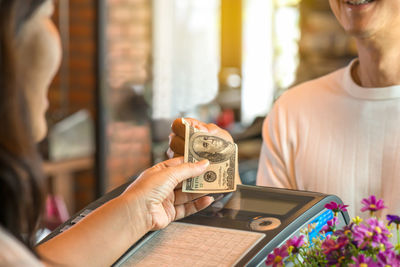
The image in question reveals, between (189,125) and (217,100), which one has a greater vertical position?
(189,125)

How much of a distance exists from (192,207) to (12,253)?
0.55 m

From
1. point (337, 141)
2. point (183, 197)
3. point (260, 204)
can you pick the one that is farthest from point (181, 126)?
point (337, 141)

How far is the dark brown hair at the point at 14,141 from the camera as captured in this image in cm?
81

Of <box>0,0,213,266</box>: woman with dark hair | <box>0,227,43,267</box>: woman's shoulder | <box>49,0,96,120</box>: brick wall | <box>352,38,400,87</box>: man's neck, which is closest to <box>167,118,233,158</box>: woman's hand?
<box>0,0,213,266</box>: woman with dark hair

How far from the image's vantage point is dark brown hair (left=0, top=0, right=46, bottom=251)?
81 centimetres

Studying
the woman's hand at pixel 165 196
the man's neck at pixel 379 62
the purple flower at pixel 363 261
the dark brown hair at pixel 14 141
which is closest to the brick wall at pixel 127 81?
the man's neck at pixel 379 62

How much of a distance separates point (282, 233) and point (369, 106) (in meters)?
0.69

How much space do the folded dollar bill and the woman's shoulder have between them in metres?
0.52

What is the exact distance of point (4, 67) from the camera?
0.81m

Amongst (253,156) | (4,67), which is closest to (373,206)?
(4,67)

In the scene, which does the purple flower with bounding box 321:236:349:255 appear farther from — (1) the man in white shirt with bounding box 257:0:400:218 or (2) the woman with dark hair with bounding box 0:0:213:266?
(1) the man in white shirt with bounding box 257:0:400:218

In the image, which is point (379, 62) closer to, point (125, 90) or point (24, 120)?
point (24, 120)

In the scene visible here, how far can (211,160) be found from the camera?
1385mm

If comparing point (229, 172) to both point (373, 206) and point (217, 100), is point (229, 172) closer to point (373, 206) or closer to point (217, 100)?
point (373, 206)
